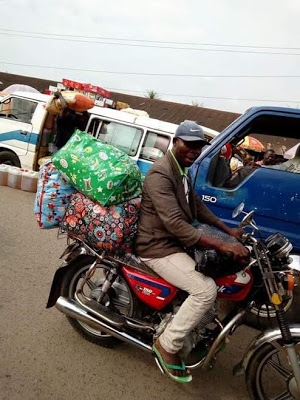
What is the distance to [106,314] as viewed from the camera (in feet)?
8.16

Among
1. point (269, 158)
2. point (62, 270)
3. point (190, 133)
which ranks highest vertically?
point (190, 133)

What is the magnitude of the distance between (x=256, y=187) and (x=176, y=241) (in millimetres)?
1456

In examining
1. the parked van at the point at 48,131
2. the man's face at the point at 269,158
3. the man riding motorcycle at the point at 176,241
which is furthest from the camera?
the parked van at the point at 48,131

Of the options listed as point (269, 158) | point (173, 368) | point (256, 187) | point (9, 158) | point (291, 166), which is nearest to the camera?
point (173, 368)

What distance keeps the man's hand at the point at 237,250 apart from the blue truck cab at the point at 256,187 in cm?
153

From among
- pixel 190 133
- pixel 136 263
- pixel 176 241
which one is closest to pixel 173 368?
pixel 136 263

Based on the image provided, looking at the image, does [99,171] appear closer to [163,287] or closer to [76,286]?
[163,287]

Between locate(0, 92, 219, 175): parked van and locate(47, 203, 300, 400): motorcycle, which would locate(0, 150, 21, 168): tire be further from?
locate(47, 203, 300, 400): motorcycle

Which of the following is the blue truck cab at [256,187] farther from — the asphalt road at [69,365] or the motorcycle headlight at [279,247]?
the motorcycle headlight at [279,247]

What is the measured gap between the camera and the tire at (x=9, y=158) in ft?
25.5

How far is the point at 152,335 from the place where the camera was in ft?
8.00

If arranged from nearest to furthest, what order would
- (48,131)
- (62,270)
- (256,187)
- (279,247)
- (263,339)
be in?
(279,247) → (263,339) → (62,270) → (256,187) → (48,131)

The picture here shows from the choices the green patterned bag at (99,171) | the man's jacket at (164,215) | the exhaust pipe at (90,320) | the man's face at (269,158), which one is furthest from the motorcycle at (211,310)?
the man's face at (269,158)

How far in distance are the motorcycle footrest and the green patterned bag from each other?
0.80 meters
